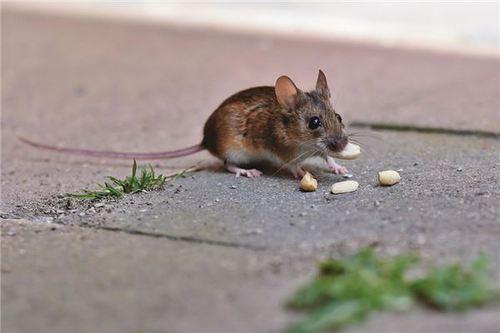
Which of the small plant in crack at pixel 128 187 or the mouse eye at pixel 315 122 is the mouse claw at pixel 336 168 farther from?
the small plant in crack at pixel 128 187

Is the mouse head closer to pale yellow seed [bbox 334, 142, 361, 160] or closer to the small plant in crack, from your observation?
pale yellow seed [bbox 334, 142, 361, 160]

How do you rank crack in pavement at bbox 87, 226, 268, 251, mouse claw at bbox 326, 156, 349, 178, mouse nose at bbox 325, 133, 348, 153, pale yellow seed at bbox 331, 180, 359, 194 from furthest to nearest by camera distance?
mouse claw at bbox 326, 156, 349, 178, mouse nose at bbox 325, 133, 348, 153, pale yellow seed at bbox 331, 180, 359, 194, crack in pavement at bbox 87, 226, 268, 251

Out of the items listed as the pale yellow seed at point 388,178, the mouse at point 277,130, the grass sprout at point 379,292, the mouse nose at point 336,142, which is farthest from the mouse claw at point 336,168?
the grass sprout at point 379,292

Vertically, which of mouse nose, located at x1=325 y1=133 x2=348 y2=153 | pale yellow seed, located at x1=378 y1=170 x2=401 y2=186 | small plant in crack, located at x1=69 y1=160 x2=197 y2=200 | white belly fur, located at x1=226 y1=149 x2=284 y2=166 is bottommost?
small plant in crack, located at x1=69 y1=160 x2=197 y2=200

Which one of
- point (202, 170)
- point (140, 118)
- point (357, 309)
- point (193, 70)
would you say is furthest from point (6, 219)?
point (193, 70)

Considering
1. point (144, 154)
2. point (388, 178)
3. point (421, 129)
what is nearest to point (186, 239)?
point (388, 178)

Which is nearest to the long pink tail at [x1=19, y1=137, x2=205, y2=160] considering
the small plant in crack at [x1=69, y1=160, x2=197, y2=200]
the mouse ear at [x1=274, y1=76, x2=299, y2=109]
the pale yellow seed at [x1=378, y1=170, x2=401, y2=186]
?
the small plant in crack at [x1=69, y1=160, x2=197, y2=200]

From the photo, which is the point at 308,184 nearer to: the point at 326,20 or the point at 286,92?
the point at 286,92
